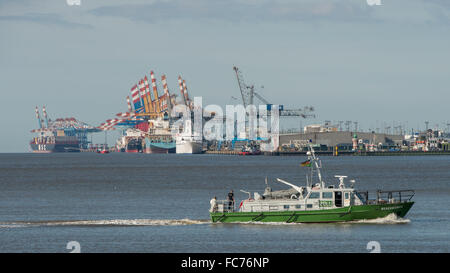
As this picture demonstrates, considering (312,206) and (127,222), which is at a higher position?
(312,206)

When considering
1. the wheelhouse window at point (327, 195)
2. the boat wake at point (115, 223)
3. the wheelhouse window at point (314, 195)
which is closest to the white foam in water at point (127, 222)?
the boat wake at point (115, 223)

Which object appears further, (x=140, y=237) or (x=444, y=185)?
(x=444, y=185)

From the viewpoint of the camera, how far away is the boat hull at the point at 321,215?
4834 centimetres

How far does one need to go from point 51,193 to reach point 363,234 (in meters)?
51.8

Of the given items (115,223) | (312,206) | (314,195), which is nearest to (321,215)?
(312,206)

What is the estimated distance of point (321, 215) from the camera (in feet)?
159

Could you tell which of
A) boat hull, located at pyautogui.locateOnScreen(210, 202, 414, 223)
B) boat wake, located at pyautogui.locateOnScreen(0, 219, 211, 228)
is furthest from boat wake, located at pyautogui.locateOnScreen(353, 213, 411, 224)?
boat wake, located at pyautogui.locateOnScreen(0, 219, 211, 228)

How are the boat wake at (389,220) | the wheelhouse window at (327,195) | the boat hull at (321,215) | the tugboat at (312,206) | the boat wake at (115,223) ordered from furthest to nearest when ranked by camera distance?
the boat wake at (115,223) → the boat wake at (389,220) → the boat hull at (321,215) → the tugboat at (312,206) → the wheelhouse window at (327,195)

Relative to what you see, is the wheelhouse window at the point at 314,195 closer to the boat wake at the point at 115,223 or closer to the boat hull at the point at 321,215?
the boat hull at the point at 321,215

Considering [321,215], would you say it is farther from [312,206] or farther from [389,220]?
[389,220]
